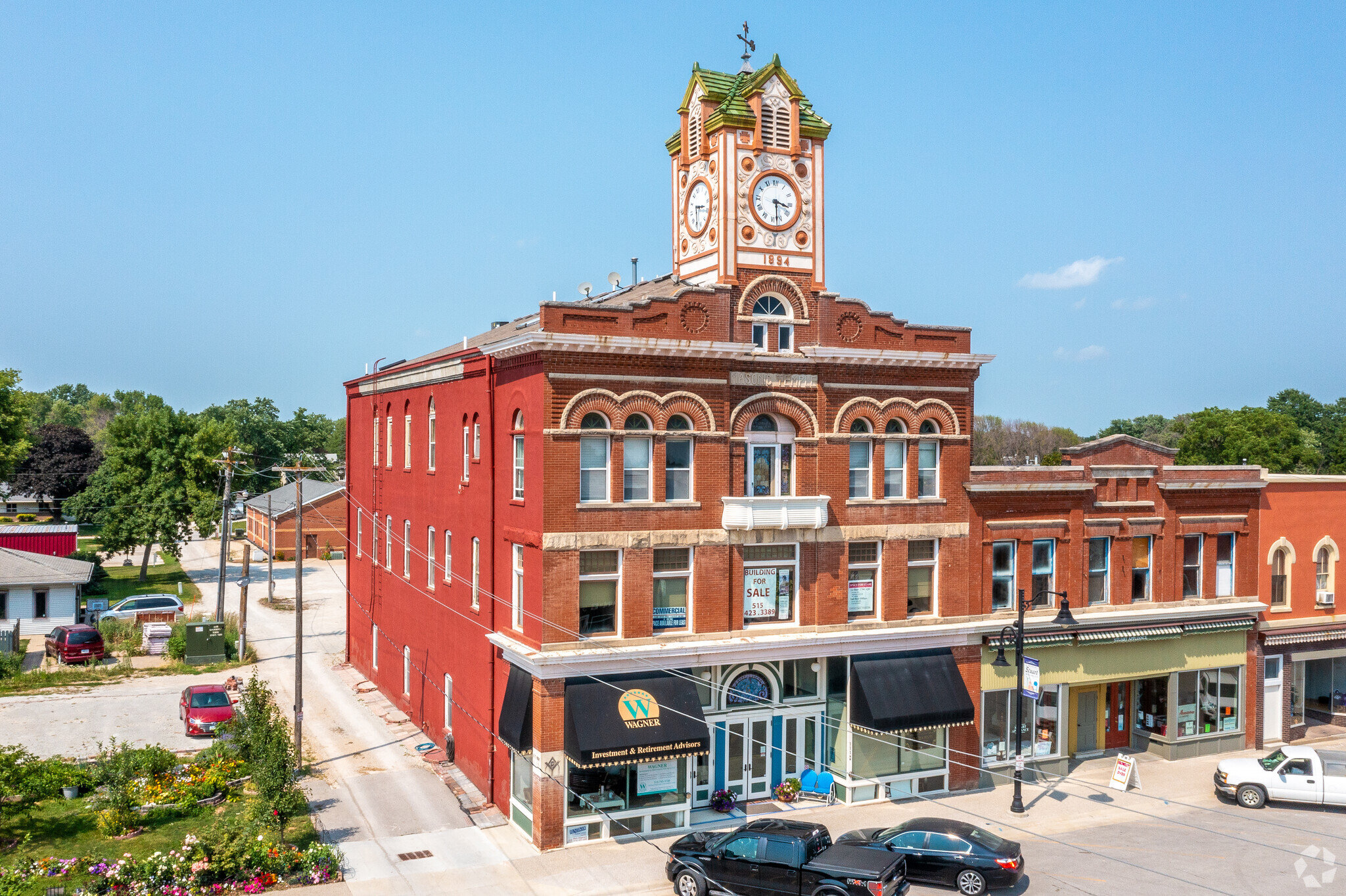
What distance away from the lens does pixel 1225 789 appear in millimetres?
26047

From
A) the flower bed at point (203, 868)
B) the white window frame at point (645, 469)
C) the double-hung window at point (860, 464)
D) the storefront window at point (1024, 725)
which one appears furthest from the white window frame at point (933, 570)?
the flower bed at point (203, 868)

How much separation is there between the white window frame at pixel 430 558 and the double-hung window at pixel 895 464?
1464 cm

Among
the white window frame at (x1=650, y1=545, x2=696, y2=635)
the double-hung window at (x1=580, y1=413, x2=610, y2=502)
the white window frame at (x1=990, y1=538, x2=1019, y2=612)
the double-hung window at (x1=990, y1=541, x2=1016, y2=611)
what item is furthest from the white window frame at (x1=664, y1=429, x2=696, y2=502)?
the double-hung window at (x1=990, y1=541, x2=1016, y2=611)

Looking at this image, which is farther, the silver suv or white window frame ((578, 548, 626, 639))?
the silver suv

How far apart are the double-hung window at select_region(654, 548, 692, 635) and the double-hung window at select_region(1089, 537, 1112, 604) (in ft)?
41.8

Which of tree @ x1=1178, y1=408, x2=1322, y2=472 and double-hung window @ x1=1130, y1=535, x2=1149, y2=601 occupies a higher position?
tree @ x1=1178, y1=408, x2=1322, y2=472

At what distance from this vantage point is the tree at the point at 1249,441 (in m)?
92.2

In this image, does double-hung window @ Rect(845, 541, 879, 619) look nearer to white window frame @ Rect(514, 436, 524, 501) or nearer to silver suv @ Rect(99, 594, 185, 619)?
white window frame @ Rect(514, 436, 524, 501)

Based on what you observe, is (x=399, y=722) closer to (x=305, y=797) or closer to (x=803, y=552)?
(x=305, y=797)

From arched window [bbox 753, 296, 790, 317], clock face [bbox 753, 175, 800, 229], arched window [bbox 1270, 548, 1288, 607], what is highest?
clock face [bbox 753, 175, 800, 229]

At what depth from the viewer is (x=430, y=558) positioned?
32.3 metres

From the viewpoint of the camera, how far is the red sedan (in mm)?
32188

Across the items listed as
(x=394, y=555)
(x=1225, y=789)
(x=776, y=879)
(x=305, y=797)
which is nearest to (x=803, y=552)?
(x=776, y=879)

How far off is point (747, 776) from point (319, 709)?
698 inches
